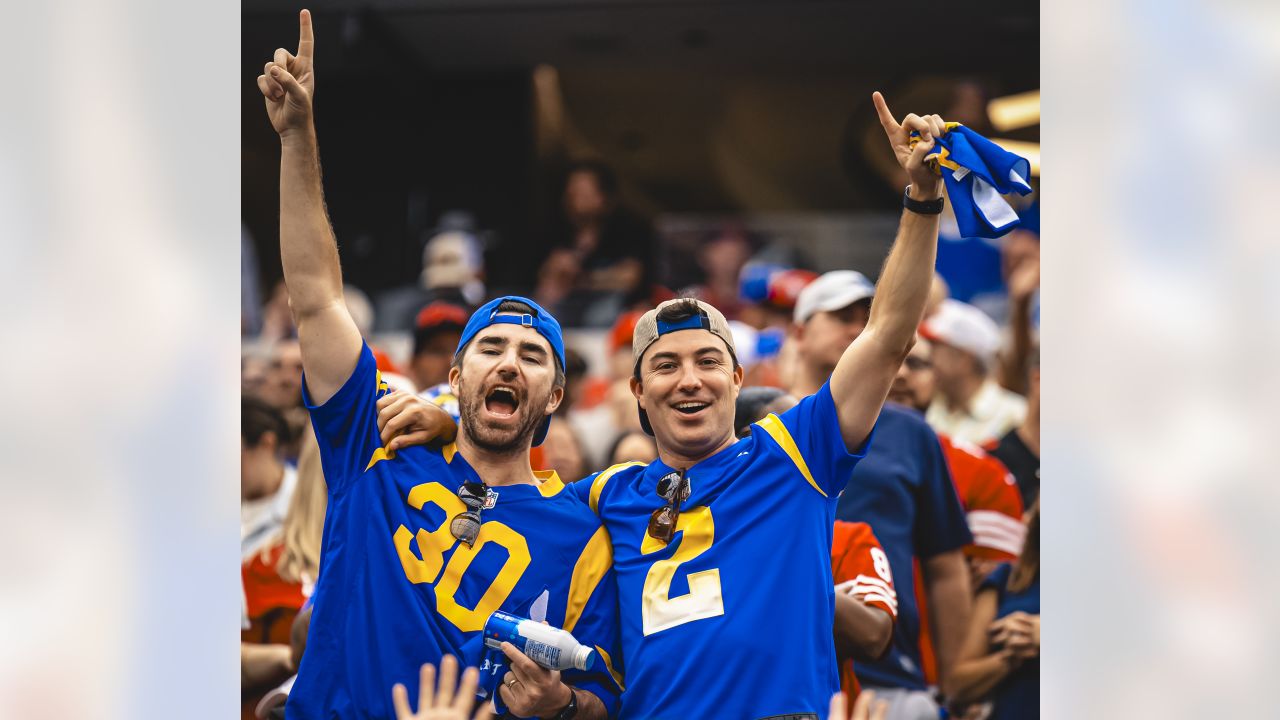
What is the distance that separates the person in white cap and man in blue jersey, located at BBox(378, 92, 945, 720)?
9.62 ft

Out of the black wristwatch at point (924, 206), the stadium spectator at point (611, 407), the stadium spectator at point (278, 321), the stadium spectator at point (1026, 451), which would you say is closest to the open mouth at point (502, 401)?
the black wristwatch at point (924, 206)

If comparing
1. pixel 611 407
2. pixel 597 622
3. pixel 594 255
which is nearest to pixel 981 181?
pixel 597 622

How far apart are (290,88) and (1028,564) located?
2753 millimetres

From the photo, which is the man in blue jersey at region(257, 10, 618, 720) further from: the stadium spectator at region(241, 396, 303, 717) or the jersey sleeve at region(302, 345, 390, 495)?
the stadium spectator at region(241, 396, 303, 717)

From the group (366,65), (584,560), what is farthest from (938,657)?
(366,65)

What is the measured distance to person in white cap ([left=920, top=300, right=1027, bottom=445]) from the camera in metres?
5.75

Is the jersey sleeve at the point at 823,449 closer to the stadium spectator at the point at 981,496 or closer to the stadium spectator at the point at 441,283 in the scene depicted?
the stadium spectator at the point at 981,496

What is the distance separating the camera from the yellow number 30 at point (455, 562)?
2777 mm

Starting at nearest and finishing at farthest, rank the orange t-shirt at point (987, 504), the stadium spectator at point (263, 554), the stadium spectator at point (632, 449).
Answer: the stadium spectator at point (263, 554) → the orange t-shirt at point (987, 504) → the stadium spectator at point (632, 449)

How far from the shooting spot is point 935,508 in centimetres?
405

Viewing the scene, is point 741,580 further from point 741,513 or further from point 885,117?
point 885,117

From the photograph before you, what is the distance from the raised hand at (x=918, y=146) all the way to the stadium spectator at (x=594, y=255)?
17.4 feet
